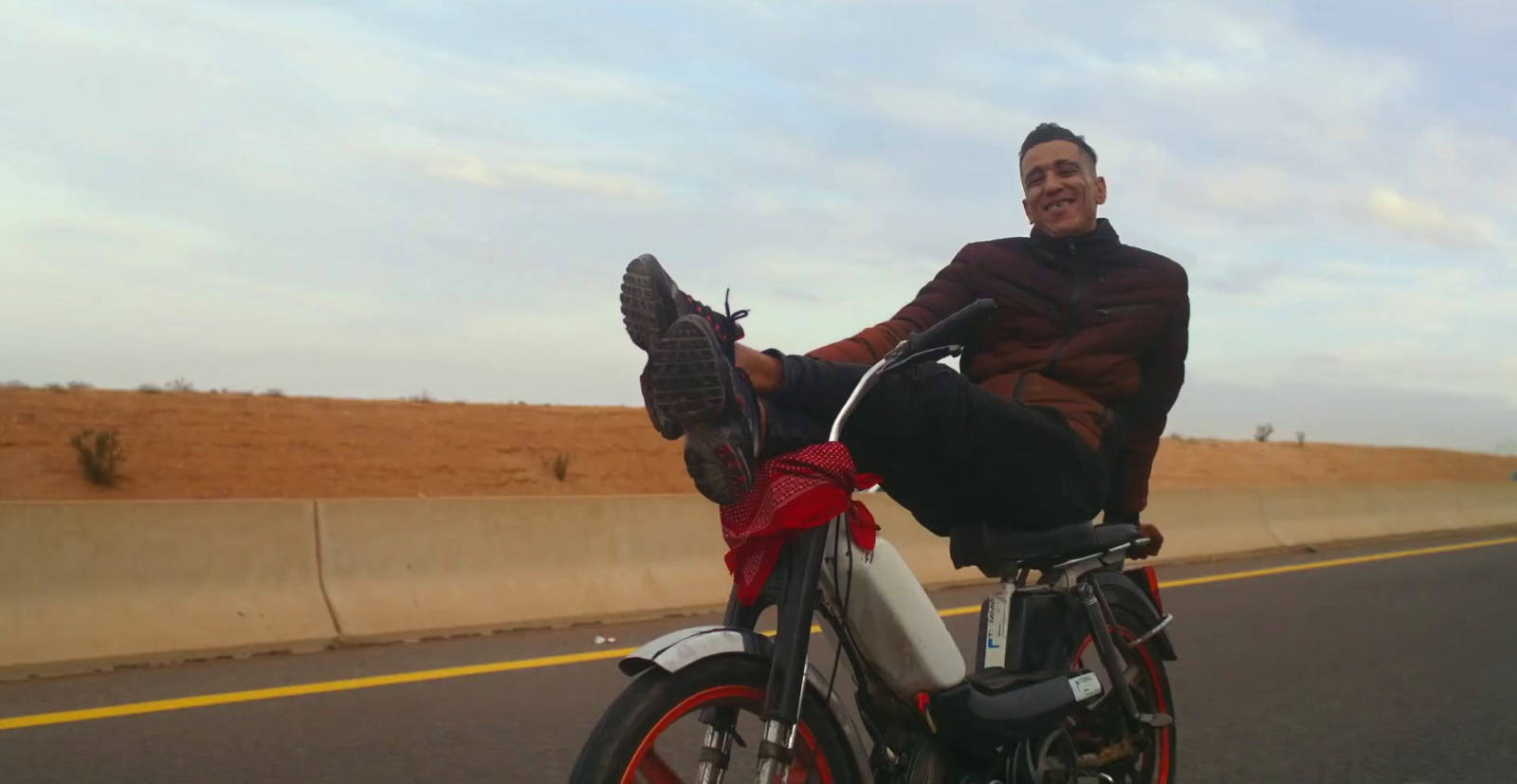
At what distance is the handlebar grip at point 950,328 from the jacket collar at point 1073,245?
1199mm

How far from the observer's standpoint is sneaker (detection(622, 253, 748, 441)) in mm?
2816

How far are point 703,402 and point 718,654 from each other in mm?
537

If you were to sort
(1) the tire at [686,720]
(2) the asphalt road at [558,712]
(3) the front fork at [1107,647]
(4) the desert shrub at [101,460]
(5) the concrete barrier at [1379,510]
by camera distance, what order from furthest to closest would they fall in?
(4) the desert shrub at [101,460], (5) the concrete barrier at [1379,510], (2) the asphalt road at [558,712], (3) the front fork at [1107,647], (1) the tire at [686,720]

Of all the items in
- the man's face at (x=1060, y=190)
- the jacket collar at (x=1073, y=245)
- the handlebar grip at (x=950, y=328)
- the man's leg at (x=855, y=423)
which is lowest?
the man's leg at (x=855, y=423)

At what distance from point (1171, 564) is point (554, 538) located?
669 cm

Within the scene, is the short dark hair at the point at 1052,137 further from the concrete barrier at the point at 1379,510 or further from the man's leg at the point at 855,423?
the concrete barrier at the point at 1379,510

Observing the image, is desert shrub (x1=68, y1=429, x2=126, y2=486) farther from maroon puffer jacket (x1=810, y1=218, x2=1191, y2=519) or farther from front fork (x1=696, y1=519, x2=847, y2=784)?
front fork (x1=696, y1=519, x2=847, y2=784)

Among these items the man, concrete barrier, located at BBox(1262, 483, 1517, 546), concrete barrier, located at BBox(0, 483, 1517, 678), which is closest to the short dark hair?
the man

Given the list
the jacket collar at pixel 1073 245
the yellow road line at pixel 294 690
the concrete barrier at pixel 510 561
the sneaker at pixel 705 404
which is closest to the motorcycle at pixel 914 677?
the sneaker at pixel 705 404

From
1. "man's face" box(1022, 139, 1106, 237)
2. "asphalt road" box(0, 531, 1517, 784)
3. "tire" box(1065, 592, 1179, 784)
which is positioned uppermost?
"man's face" box(1022, 139, 1106, 237)

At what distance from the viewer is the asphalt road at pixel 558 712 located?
17.0 feet

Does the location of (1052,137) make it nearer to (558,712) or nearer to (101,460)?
(558,712)

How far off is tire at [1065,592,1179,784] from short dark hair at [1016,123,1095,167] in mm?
1410

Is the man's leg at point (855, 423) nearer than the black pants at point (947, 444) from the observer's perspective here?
Yes
